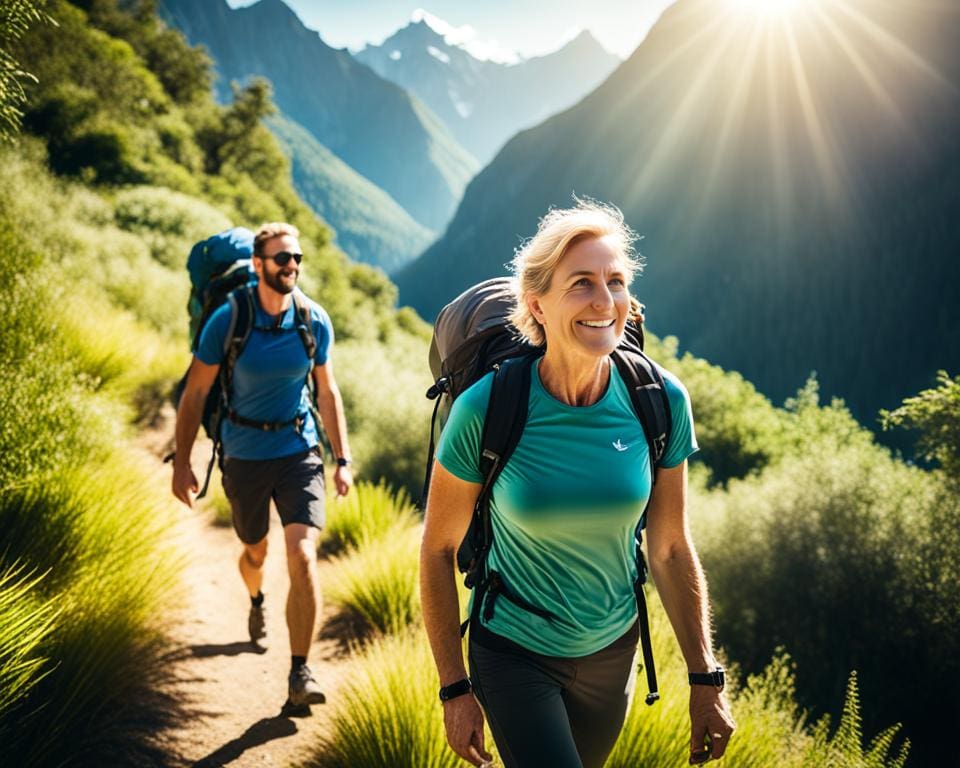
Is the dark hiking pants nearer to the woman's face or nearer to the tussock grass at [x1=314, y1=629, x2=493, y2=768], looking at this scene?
the woman's face

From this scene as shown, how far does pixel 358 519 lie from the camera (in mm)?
5809

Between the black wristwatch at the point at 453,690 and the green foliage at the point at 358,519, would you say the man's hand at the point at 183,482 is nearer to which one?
the black wristwatch at the point at 453,690

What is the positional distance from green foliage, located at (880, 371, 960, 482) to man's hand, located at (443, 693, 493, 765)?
6.45m

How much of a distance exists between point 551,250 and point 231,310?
2.18 m

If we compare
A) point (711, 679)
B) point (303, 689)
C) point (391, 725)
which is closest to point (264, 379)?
point (303, 689)

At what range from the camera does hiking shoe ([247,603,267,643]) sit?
4.11 metres

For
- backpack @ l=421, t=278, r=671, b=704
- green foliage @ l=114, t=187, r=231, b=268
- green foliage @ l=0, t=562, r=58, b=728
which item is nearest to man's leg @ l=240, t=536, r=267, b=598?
green foliage @ l=0, t=562, r=58, b=728

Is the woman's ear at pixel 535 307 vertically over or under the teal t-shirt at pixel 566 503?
over

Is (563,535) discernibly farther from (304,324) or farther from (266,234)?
(266,234)

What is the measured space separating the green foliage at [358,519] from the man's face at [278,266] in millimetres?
2842

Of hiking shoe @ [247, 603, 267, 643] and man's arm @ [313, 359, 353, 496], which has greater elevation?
man's arm @ [313, 359, 353, 496]

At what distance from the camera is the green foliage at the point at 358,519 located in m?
5.69

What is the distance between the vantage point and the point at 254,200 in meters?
31.8

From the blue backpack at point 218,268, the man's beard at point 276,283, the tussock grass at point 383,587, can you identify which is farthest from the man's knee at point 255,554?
the man's beard at point 276,283
